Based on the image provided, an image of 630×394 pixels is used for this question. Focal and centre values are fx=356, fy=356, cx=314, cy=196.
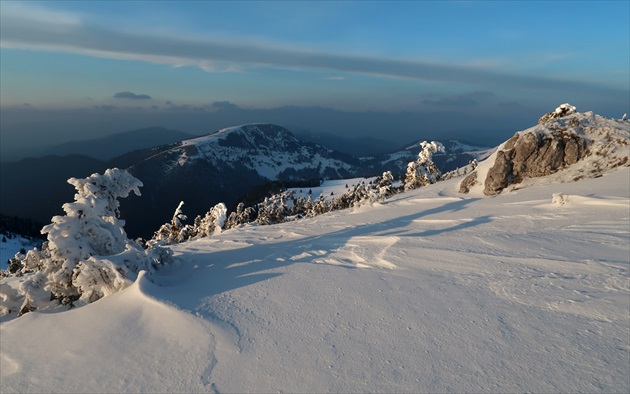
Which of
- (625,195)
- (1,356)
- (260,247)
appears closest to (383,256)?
(260,247)

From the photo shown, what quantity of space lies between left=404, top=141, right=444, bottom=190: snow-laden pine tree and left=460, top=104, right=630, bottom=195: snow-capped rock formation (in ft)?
40.6

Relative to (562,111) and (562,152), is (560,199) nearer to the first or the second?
(562,152)

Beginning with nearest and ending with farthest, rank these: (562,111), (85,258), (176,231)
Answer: (85,258)
(562,111)
(176,231)

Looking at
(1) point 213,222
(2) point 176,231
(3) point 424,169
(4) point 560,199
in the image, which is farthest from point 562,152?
(2) point 176,231

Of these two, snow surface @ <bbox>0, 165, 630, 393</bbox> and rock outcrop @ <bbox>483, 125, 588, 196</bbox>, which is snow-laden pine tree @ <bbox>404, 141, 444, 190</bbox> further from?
snow surface @ <bbox>0, 165, 630, 393</bbox>

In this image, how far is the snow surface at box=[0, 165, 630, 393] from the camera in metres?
4.73

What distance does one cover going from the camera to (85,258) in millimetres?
8359

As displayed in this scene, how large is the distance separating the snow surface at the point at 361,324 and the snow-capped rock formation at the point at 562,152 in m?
10.6

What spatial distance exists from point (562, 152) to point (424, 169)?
51.3 ft

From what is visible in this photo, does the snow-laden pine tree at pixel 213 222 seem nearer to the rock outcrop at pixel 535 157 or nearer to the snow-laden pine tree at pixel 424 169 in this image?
the rock outcrop at pixel 535 157

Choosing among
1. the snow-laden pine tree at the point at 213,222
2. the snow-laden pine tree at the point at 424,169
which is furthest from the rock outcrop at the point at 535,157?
the snow-laden pine tree at the point at 213,222

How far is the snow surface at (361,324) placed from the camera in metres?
4.73

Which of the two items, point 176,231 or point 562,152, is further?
point 176,231

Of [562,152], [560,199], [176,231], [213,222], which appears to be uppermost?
[562,152]
